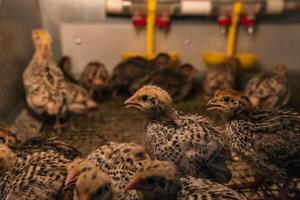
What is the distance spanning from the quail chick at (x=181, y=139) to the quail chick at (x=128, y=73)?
1.50 meters

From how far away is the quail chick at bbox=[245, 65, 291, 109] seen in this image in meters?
3.75

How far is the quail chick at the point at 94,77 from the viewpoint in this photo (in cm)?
401

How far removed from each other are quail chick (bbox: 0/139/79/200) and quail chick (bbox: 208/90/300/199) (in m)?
0.95

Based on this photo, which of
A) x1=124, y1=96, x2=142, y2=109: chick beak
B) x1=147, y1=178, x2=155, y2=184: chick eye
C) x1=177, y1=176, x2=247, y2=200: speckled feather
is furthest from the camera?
x1=124, y1=96, x2=142, y2=109: chick beak

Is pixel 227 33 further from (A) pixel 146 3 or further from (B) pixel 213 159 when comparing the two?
(B) pixel 213 159

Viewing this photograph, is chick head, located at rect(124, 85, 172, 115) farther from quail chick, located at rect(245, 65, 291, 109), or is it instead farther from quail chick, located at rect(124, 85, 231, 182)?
quail chick, located at rect(245, 65, 291, 109)

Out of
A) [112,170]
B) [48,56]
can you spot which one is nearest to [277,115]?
[112,170]

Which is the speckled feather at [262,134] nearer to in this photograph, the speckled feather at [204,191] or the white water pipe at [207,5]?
the speckled feather at [204,191]

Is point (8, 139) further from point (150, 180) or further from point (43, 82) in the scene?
point (150, 180)

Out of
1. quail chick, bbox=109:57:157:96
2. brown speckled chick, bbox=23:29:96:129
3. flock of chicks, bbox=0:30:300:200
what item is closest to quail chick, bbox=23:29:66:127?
brown speckled chick, bbox=23:29:96:129

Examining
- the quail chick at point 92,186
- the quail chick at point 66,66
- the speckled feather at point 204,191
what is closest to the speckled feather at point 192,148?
the speckled feather at point 204,191

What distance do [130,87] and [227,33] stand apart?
1117 mm

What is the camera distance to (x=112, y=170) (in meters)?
2.36

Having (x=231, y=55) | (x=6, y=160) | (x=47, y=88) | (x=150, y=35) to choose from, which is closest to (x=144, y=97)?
(x=6, y=160)
